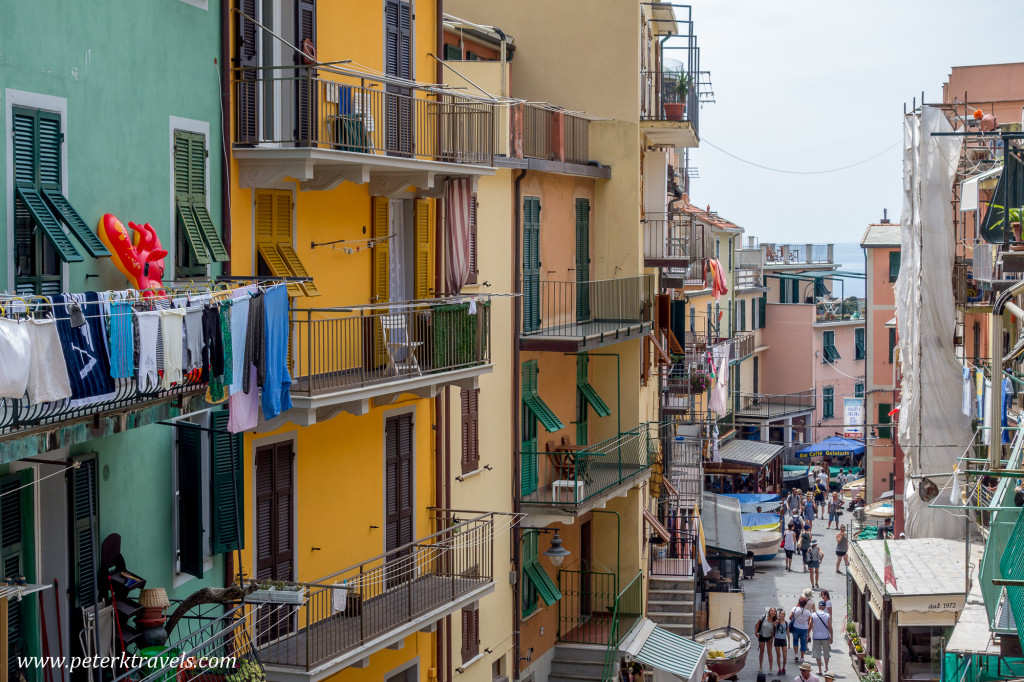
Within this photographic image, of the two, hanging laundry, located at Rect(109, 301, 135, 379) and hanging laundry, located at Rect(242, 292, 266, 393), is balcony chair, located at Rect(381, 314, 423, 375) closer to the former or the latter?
hanging laundry, located at Rect(242, 292, 266, 393)

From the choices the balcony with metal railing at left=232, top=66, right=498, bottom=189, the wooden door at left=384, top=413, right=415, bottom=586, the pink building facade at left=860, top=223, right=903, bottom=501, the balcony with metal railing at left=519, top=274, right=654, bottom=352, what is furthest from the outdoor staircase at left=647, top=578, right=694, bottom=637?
the pink building facade at left=860, top=223, right=903, bottom=501

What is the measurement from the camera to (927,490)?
2975 centimetres

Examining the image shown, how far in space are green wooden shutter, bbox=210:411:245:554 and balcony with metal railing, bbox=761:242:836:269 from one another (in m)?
62.9

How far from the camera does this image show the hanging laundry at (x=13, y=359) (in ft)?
27.1

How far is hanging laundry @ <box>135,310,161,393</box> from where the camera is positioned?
10234mm

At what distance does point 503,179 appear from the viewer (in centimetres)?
2300

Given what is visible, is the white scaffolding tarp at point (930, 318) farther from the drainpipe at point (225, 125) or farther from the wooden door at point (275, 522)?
the drainpipe at point (225, 125)

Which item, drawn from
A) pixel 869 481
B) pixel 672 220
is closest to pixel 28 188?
pixel 672 220

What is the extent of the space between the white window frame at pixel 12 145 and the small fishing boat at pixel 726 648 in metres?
22.6

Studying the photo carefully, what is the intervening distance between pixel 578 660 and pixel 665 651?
214 centimetres

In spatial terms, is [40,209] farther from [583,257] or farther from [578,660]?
[578,660]

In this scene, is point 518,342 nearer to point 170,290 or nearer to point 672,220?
point 672,220

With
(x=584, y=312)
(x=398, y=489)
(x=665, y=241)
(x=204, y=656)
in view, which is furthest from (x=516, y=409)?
(x=204, y=656)

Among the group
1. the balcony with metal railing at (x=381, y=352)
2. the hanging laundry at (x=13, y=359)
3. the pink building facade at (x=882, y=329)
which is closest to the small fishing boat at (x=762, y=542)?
the pink building facade at (x=882, y=329)
